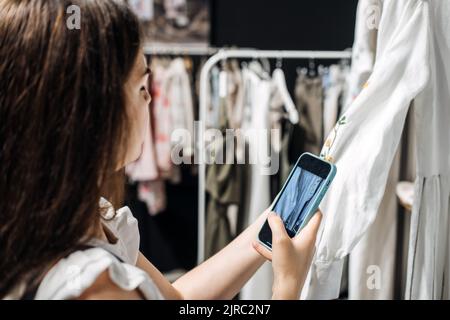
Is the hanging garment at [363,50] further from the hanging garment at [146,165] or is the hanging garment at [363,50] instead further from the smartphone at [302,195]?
the hanging garment at [146,165]

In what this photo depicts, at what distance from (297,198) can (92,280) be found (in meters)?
0.30

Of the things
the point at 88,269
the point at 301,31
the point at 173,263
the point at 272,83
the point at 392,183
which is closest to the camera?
the point at 88,269

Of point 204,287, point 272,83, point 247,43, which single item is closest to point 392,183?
point 204,287

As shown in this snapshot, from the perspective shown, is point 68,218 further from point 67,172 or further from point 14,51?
point 14,51

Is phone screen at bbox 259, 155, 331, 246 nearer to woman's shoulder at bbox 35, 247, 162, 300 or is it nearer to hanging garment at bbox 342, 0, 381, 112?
woman's shoulder at bbox 35, 247, 162, 300

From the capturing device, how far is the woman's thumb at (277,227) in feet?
2.18

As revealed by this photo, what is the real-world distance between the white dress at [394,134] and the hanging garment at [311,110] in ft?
3.07

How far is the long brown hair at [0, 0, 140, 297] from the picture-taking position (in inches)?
22.0

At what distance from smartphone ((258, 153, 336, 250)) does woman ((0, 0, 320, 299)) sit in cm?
21

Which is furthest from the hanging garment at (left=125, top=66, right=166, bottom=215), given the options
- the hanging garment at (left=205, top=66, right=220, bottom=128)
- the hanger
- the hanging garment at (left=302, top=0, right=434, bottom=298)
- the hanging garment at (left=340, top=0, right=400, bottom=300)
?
the hanging garment at (left=302, top=0, right=434, bottom=298)

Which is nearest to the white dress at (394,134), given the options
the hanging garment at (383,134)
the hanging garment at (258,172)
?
the hanging garment at (383,134)

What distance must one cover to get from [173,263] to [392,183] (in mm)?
1676

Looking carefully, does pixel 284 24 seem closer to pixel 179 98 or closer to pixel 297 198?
pixel 179 98

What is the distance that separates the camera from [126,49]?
0.60m
